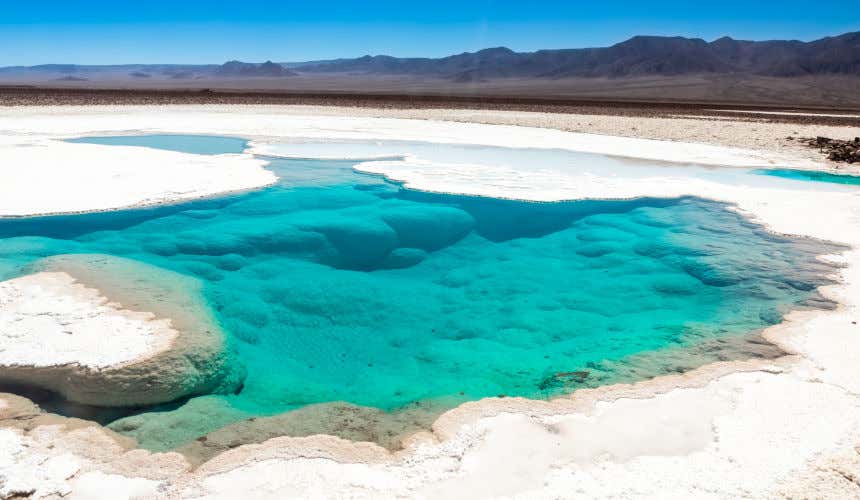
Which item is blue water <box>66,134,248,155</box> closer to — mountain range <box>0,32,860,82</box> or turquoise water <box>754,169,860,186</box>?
turquoise water <box>754,169,860,186</box>

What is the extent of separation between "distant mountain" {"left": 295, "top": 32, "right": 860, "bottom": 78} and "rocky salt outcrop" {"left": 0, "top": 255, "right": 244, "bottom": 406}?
86.8 m

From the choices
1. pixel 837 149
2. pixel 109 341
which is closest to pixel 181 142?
pixel 109 341

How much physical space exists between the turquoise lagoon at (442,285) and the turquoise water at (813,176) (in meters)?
3.67

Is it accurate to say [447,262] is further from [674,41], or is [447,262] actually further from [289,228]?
[674,41]

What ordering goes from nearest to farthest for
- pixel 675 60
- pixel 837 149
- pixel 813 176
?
pixel 813 176 → pixel 837 149 → pixel 675 60

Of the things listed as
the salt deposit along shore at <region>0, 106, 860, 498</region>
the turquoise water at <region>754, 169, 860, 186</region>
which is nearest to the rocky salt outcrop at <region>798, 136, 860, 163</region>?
the turquoise water at <region>754, 169, 860, 186</region>

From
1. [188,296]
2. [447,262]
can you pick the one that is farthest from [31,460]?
[447,262]

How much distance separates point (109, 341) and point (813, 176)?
11.3 m

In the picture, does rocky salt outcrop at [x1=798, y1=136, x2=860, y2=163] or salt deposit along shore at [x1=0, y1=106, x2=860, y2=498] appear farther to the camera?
rocky salt outcrop at [x1=798, y1=136, x2=860, y2=163]

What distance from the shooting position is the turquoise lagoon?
12.1 feet

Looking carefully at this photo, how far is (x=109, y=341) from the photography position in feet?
12.2

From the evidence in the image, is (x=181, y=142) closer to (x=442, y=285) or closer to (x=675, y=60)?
(x=442, y=285)

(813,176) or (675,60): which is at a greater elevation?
(675,60)

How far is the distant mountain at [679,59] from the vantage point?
77.2 metres
